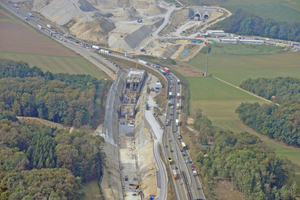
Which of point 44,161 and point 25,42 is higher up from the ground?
point 25,42

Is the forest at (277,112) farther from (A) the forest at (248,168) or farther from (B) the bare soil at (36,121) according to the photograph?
(B) the bare soil at (36,121)

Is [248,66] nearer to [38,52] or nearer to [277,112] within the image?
[277,112]

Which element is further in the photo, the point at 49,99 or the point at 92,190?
the point at 49,99

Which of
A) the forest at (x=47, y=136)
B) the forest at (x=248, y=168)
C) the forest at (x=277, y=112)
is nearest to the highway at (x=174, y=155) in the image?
the forest at (x=248, y=168)

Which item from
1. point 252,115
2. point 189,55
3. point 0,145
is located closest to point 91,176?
point 0,145

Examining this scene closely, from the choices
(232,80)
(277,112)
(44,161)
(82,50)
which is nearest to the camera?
(44,161)

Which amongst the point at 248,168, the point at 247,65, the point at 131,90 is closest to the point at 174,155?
the point at 248,168

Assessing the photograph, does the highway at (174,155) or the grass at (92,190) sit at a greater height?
the highway at (174,155)
